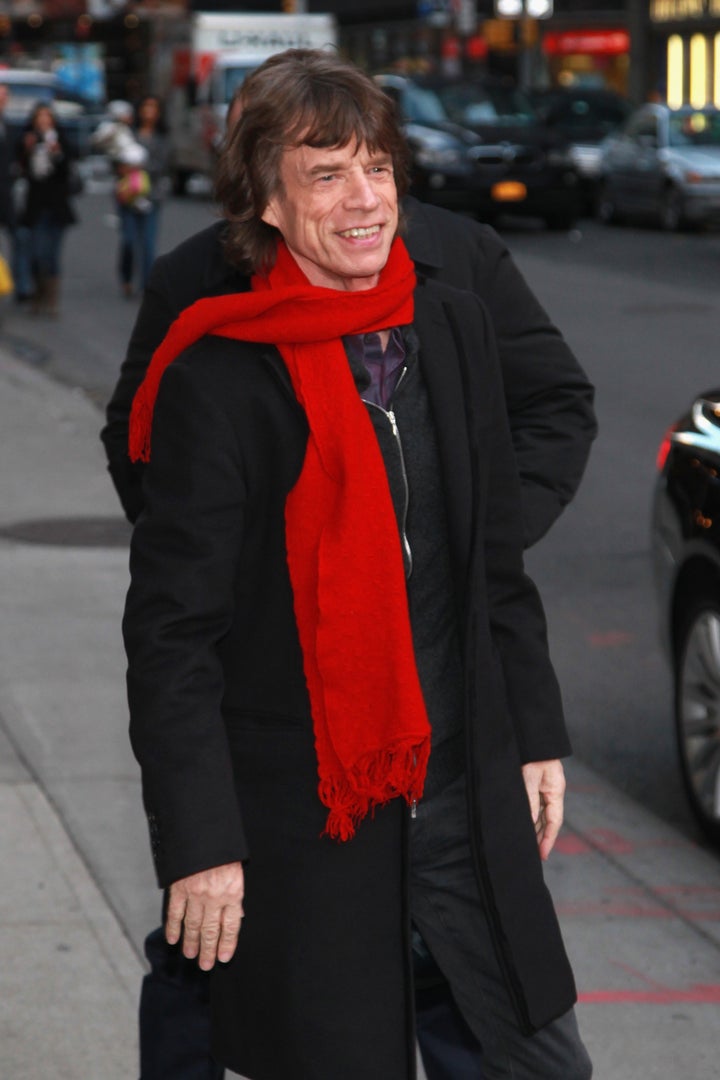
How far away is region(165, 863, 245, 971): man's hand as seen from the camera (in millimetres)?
2715

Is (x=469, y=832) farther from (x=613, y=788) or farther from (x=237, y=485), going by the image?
(x=613, y=788)

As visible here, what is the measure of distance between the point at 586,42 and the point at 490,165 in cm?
2315

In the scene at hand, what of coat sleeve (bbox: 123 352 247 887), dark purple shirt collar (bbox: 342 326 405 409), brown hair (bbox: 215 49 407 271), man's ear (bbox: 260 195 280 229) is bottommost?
coat sleeve (bbox: 123 352 247 887)

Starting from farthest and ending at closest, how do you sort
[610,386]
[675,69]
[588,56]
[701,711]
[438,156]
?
[588,56] < [675,69] < [438,156] < [610,386] < [701,711]

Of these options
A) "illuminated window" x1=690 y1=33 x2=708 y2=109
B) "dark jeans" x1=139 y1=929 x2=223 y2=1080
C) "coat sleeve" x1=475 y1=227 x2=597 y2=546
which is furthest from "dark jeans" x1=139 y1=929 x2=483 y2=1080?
"illuminated window" x1=690 y1=33 x2=708 y2=109

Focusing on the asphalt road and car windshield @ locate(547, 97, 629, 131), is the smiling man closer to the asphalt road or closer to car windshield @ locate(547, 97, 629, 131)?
the asphalt road

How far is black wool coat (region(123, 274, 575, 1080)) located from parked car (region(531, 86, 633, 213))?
27508mm

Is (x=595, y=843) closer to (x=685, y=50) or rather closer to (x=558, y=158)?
(x=558, y=158)

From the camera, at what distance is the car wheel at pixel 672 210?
26719 mm

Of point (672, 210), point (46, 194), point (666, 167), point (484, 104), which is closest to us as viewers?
point (46, 194)

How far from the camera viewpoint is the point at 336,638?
271 centimetres

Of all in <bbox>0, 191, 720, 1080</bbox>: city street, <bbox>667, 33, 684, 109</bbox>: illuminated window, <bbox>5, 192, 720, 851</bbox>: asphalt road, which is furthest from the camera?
<bbox>667, 33, 684, 109</bbox>: illuminated window

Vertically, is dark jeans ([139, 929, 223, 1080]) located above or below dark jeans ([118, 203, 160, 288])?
above

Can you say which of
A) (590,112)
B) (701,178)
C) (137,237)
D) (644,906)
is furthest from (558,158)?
(644,906)
